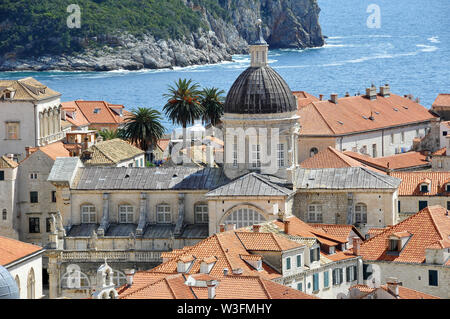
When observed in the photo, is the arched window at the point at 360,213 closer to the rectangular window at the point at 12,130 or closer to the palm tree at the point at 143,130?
the palm tree at the point at 143,130

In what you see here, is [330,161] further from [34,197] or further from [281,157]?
[34,197]

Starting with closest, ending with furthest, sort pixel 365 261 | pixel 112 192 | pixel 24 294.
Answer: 1. pixel 24 294
2. pixel 365 261
3. pixel 112 192

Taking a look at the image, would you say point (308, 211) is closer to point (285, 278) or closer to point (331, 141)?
point (285, 278)

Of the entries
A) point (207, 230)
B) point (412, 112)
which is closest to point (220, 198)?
point (207, 230)

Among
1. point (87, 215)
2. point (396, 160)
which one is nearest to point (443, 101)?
point (396, 160)

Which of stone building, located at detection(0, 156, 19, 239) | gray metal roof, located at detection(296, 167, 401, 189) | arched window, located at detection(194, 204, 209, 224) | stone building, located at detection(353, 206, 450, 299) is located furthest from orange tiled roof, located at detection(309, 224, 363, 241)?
stone building, located at detection(0, 156, 19, 239)
